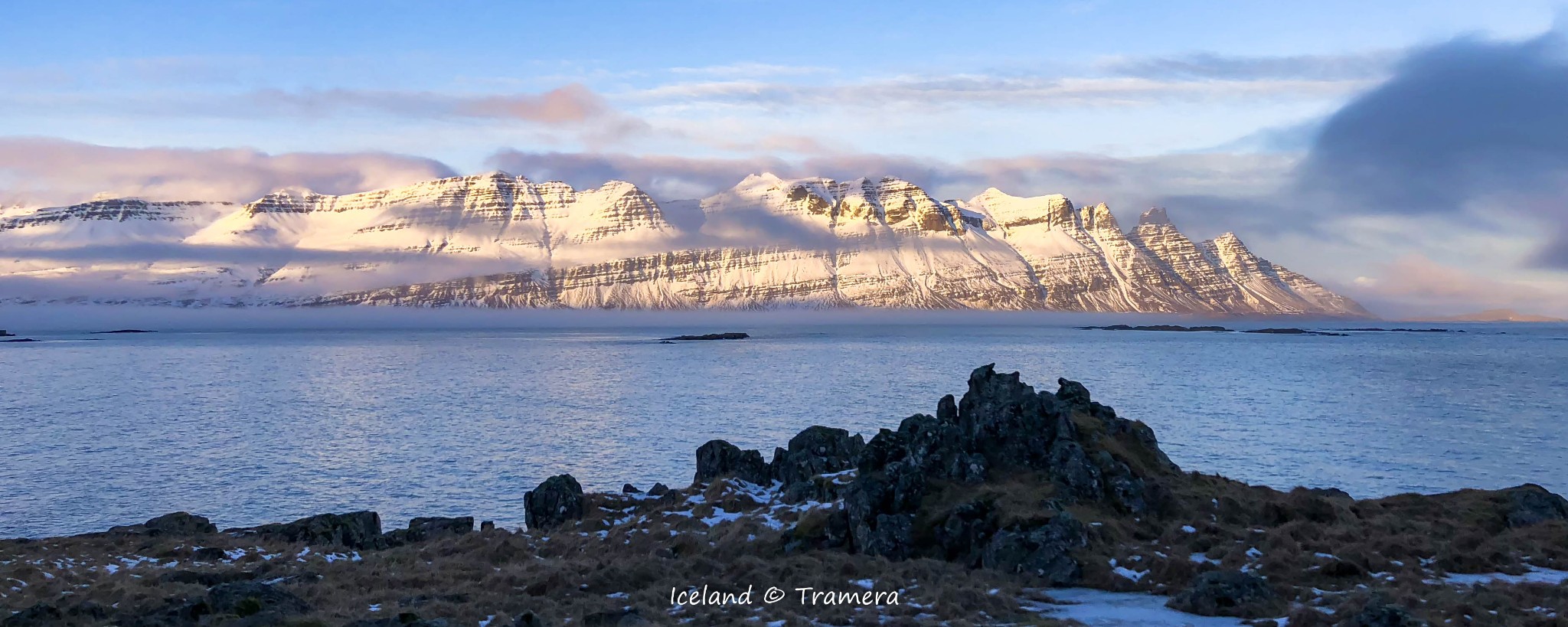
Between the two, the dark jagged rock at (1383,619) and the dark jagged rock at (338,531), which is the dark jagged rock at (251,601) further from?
the dark jagged rock at (1383,619)

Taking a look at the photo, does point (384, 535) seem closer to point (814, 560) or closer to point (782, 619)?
point (814, 560)

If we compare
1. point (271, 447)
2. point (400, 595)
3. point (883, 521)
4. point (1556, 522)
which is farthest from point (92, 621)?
point (271, 447)

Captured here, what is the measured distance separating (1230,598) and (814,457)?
777 inches

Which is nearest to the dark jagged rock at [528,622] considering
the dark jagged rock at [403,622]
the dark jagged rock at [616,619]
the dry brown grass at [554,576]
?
the dry brown grass at [554,576]

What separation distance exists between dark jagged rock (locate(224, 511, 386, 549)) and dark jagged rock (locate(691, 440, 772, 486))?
460 inches

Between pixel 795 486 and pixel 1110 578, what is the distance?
13.0 meters

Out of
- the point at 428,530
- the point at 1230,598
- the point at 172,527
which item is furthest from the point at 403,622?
the point at 172,527

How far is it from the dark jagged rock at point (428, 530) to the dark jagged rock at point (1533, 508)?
104 ft

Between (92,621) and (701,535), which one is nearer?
(92,621)

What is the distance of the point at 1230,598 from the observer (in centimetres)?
2166

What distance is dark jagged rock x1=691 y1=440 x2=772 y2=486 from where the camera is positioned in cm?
4112

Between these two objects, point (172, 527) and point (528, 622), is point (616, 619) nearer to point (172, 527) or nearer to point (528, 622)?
point (528, 622)

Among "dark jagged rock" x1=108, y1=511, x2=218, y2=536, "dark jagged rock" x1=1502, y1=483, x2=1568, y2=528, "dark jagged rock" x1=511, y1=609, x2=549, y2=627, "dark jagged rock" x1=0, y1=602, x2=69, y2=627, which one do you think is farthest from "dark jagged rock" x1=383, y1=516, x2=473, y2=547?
"dark jagged rock" x1=1502, y1=483, x2=1568, y2=528

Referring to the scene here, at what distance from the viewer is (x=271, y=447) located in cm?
6994
